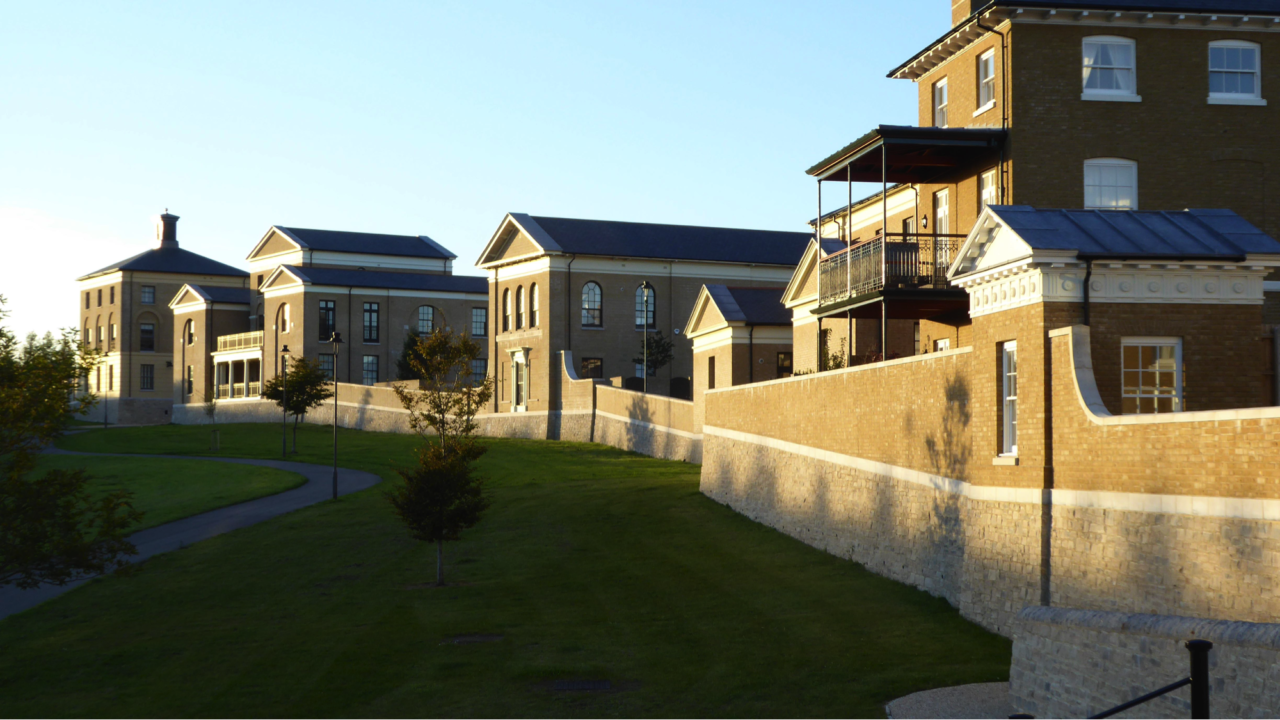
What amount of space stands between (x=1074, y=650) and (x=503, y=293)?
5422 cm

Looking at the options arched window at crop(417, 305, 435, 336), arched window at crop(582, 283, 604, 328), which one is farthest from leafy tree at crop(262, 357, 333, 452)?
arched window at crop(417, 305, 435, 336)

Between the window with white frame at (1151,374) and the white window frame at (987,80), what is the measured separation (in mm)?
13373

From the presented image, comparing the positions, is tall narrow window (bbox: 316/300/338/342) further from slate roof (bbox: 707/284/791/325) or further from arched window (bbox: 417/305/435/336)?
slate roof (bbox: 707/284/791/325)

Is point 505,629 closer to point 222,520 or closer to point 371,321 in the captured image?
point 222,520

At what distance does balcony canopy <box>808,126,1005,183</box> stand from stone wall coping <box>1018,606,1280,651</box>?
611 inches

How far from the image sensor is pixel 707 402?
123 ft

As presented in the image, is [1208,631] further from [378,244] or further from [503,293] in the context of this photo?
[378,244]

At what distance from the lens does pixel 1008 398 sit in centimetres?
1803

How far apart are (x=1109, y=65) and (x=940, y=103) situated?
5.17m

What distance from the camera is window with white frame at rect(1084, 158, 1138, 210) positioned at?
27938 millimetres

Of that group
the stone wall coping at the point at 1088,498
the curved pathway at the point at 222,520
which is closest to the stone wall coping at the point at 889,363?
the stone wall coping at the point at 1088,498

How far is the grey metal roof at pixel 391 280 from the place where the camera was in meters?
79.7

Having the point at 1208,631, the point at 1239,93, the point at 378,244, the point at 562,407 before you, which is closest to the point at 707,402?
the point at 1239,93

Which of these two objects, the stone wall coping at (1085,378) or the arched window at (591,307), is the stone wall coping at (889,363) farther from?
the arched window at (591,307)
